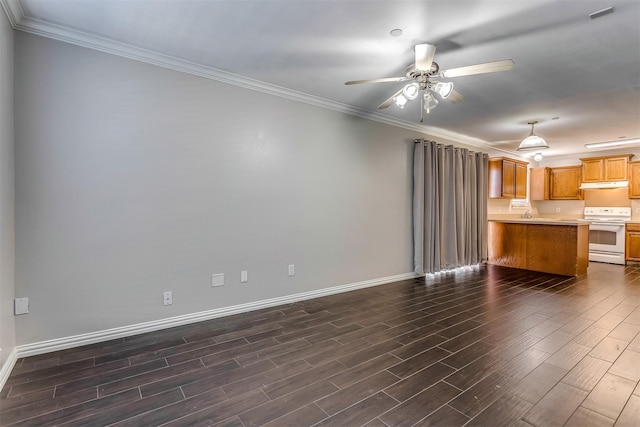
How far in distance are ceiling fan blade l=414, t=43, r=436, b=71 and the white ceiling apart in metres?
0.10

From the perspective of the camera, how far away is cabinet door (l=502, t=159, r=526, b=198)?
6621mm

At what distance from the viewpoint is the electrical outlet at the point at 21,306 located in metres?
2.35

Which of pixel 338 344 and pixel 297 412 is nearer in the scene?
pixel 297 412

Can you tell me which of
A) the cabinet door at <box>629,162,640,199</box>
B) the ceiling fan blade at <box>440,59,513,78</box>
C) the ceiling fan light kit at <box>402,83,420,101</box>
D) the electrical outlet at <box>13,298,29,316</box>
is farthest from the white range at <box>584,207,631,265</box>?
the electrical outlet at <box>13,298,29,316</box>

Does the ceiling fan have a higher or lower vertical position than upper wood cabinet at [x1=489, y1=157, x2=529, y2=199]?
higher

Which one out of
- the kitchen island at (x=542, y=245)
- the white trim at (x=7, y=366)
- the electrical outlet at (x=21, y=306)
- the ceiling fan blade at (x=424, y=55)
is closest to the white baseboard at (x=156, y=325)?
the white trim at (x=7, y=366)

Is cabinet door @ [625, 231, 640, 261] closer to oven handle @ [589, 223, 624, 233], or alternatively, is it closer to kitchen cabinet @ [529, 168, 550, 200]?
oven handle @ [589, 223, 624, 233]

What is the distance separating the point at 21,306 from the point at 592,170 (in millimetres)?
9770

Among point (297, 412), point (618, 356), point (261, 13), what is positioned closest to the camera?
point (297, 412)

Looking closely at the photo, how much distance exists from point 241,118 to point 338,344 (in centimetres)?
253

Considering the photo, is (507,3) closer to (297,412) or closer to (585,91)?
(585,91)

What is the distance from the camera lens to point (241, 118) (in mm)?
3395

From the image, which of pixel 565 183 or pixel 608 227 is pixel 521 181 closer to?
pixel 565 183

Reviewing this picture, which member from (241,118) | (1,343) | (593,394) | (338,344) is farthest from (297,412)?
(241,118)
